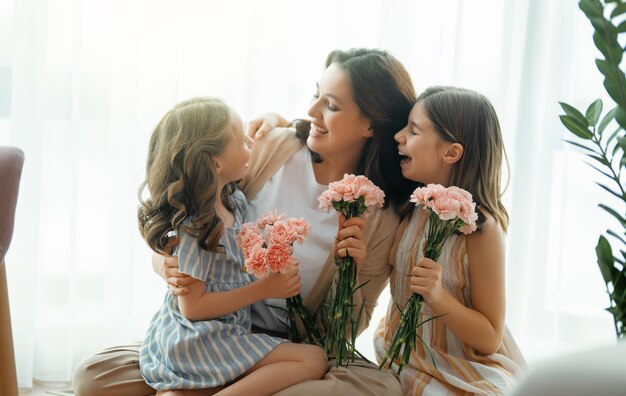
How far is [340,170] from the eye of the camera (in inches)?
93.0

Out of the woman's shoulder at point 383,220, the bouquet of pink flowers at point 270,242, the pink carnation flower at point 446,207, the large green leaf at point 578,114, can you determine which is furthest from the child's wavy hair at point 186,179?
the large green leaf at point 578,114

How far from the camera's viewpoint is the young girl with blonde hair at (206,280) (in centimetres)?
198

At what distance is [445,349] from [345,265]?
1.32 ft

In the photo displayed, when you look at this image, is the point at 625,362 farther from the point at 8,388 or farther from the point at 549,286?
the point at 549,286

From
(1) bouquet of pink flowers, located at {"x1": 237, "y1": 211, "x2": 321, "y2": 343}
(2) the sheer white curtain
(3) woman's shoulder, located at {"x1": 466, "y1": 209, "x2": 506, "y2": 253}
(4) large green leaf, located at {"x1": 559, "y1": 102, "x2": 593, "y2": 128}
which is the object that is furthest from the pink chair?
(4) large green leaf, located at {"x1": 559, "y1": 102, "x2": 593, "y2": 128}

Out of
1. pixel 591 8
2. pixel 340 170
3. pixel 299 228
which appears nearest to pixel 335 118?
pixel 340 170

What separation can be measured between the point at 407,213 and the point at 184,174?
0.65 m

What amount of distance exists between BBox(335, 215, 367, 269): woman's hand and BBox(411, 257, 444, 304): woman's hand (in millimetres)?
146

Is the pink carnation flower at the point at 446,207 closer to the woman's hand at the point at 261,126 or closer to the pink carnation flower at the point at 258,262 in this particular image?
the pink carnation flower at the point at 258,262

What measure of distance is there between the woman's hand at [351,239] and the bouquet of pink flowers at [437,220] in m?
0.15

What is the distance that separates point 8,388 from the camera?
2070mm

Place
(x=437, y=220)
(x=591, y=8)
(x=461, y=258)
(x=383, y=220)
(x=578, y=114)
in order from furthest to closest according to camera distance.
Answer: (x=383, y=220)
(x=461, y=258)
(x=437, y=220)
(x=578, y=114)
(x=591, y=8)

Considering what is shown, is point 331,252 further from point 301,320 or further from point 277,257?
point 277,257

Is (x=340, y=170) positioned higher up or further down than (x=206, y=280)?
higher up
